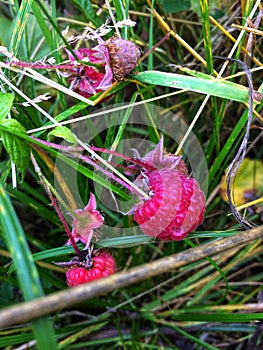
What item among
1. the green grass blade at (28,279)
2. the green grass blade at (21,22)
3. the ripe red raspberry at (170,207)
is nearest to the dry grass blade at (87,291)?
the green grass blade at (28,279)

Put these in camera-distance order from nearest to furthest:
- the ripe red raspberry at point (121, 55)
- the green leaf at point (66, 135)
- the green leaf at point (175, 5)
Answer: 1. the green leaf at point (66, 135)
2. the ripe red raspberry at point (121, 55)
3. the green leaf at point (175, 5)

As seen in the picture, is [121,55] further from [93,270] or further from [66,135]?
[93,270]

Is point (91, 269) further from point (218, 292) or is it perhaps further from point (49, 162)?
point (218, 292)

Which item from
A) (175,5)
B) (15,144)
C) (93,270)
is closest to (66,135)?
(15,144)

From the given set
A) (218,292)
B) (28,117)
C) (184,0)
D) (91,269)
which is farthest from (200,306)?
(184,0)

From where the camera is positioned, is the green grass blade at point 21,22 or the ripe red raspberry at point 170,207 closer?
the ripe red raspberry at point 170,207

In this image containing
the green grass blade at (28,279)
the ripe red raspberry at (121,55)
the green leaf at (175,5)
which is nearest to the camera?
the green grass blade at (28,279)

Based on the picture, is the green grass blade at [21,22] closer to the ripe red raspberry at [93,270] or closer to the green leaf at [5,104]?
the green leaf at [5,104]

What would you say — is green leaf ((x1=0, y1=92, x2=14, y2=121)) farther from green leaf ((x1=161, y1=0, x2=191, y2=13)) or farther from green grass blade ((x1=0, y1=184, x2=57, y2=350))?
green leaf ((x1=161, y1=0, x2=191, y2=13))
